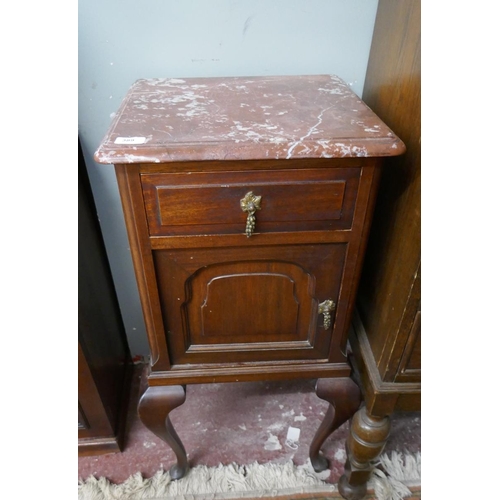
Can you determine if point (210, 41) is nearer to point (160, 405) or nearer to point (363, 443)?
point (160, 405)

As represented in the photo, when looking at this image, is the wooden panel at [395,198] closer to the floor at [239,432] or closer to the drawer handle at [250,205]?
the drawer handle at [250,205]

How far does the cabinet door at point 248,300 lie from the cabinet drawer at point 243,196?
48 millimetres

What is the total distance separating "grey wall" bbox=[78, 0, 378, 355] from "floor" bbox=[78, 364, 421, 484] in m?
0.83

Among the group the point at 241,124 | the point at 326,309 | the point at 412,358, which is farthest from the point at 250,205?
the point at 412,358

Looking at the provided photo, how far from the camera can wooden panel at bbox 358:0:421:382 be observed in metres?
0.64

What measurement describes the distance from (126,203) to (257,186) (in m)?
0.19

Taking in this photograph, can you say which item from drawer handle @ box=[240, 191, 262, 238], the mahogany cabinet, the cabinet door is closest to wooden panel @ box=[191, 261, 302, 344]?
the cabinet door

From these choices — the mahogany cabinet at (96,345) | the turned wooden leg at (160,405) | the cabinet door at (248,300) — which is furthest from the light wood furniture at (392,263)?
the mahogany cabinet at (96,345)

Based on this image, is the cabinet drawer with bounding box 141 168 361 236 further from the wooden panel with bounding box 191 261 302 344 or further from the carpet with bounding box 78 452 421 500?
the carpet with bounding box 78 452 421 500

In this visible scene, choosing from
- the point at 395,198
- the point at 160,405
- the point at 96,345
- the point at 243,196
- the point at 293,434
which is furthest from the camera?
the point at 293,434

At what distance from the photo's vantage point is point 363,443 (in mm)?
858

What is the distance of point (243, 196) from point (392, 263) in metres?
0.31

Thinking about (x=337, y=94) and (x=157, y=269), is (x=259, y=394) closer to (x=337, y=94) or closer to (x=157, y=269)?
(x=157, y=269)

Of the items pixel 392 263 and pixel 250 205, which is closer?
Answer: pixel 250 205
